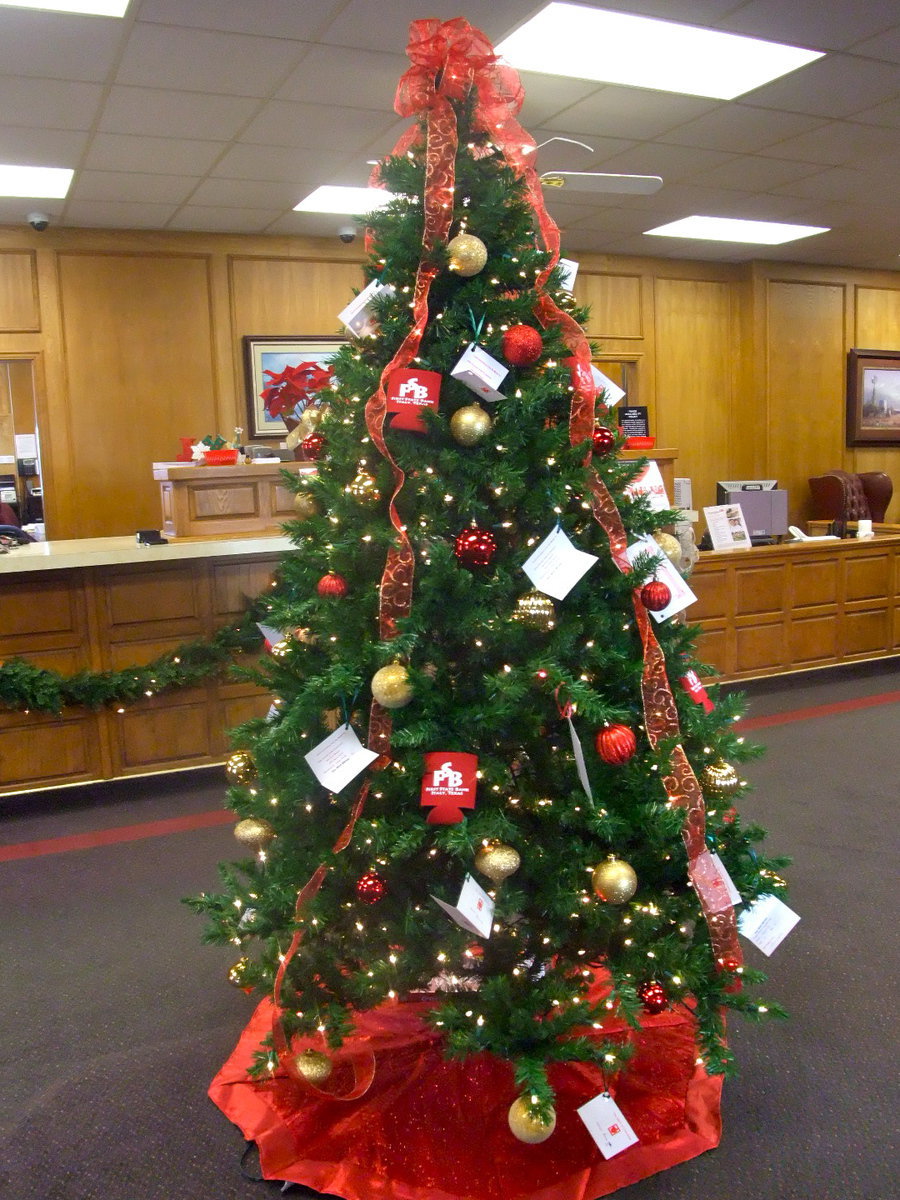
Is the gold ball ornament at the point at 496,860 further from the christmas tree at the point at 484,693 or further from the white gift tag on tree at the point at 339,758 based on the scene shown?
the white gift tag on tree at the point at 339,758

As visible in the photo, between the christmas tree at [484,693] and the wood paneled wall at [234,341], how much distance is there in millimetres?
3458

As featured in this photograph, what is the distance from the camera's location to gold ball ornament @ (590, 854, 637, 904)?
5.52 feet

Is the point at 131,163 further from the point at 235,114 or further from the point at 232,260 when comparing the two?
the point at 232,260

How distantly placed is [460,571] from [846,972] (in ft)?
5.62

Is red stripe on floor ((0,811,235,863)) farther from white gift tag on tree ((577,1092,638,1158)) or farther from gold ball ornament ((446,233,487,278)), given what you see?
gold ball ornament ((446,233,487,278))

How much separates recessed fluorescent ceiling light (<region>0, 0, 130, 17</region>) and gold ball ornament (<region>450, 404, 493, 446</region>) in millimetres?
2531

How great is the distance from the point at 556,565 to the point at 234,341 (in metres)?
5.51

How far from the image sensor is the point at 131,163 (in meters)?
4.96

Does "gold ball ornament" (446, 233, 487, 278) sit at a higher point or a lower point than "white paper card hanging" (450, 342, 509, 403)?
higher

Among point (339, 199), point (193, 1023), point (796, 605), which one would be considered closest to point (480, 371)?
point (193, 1023)

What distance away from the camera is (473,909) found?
1672 millimetres

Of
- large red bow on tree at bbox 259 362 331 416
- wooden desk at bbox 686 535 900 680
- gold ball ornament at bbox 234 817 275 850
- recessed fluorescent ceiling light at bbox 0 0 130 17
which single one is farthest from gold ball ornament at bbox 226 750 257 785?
wooden desk at bbox 686 535 900 680

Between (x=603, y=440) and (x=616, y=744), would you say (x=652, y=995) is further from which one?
(x=603, y=440)

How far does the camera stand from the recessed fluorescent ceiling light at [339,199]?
5652mm
